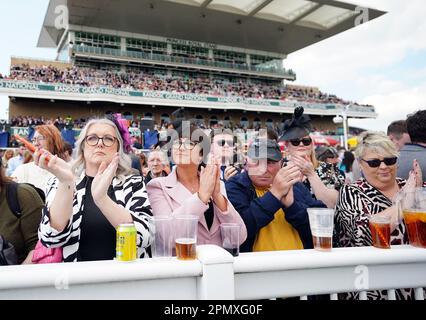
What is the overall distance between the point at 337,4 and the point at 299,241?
33.2 metres

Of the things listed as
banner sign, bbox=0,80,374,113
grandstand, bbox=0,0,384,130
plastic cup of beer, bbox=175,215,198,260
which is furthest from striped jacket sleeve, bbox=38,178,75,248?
banner sign, bbox=0,80,374,113

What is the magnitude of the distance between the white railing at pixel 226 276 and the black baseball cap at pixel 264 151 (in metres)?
0.82

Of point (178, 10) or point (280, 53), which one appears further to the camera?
point (280, 53)

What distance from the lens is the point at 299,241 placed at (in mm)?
1929

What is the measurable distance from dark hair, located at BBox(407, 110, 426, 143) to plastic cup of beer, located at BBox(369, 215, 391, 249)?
1468 mm

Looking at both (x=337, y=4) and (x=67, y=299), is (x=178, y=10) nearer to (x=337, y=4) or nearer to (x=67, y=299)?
(x=337, y=4)

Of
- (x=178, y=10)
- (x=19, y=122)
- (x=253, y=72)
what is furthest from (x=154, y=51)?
(x=19, y=122)

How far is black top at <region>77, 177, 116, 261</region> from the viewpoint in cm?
165

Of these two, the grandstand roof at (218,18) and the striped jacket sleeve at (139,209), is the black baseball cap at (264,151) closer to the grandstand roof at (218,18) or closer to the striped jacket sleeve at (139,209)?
the striped jacket sleeve at (139,209)

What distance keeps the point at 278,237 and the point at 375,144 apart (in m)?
0.81

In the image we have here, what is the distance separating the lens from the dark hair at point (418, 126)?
2566mm

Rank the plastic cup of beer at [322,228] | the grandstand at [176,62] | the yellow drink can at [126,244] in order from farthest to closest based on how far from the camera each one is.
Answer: the grandstand at [176,62], the plastic cup of beer at [322,228], the yellow drink can at [126,244]

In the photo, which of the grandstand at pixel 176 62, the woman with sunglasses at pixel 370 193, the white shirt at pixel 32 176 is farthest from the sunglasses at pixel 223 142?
the grandstand at pixel 176 62
